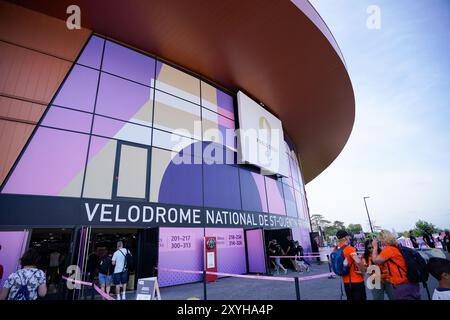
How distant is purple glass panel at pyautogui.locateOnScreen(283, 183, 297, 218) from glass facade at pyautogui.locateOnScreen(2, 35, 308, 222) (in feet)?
8.84

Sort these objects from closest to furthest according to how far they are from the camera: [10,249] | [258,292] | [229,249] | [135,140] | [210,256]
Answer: [10,249]
[258,292]
[135,140]
[210,256]
[229,249]

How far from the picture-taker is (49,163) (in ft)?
26.0

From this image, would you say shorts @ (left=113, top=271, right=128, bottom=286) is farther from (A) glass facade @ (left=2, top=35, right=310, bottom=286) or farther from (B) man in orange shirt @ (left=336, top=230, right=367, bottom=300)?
(B) man in orange shirt @ (left=336, top=230, right=367, bottom=300)

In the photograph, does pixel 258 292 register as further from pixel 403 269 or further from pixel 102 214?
pixel 102 214

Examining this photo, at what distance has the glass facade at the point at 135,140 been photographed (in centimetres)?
816

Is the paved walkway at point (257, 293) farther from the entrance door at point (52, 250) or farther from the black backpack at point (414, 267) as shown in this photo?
the black backpack at point (414, 267)

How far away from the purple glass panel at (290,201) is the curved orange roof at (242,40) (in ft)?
20.0

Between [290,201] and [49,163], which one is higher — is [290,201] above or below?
below

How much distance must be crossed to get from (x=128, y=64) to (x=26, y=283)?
10.1 m

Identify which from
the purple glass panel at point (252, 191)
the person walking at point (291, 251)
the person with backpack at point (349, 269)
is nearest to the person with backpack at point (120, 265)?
the person with backpack at point (349, 269)

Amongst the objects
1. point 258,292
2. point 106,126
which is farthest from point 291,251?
point 106,126

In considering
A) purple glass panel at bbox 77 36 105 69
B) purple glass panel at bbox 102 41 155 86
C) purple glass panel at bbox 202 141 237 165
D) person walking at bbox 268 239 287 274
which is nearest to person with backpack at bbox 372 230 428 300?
person walking at bbox 268 239 287 274
